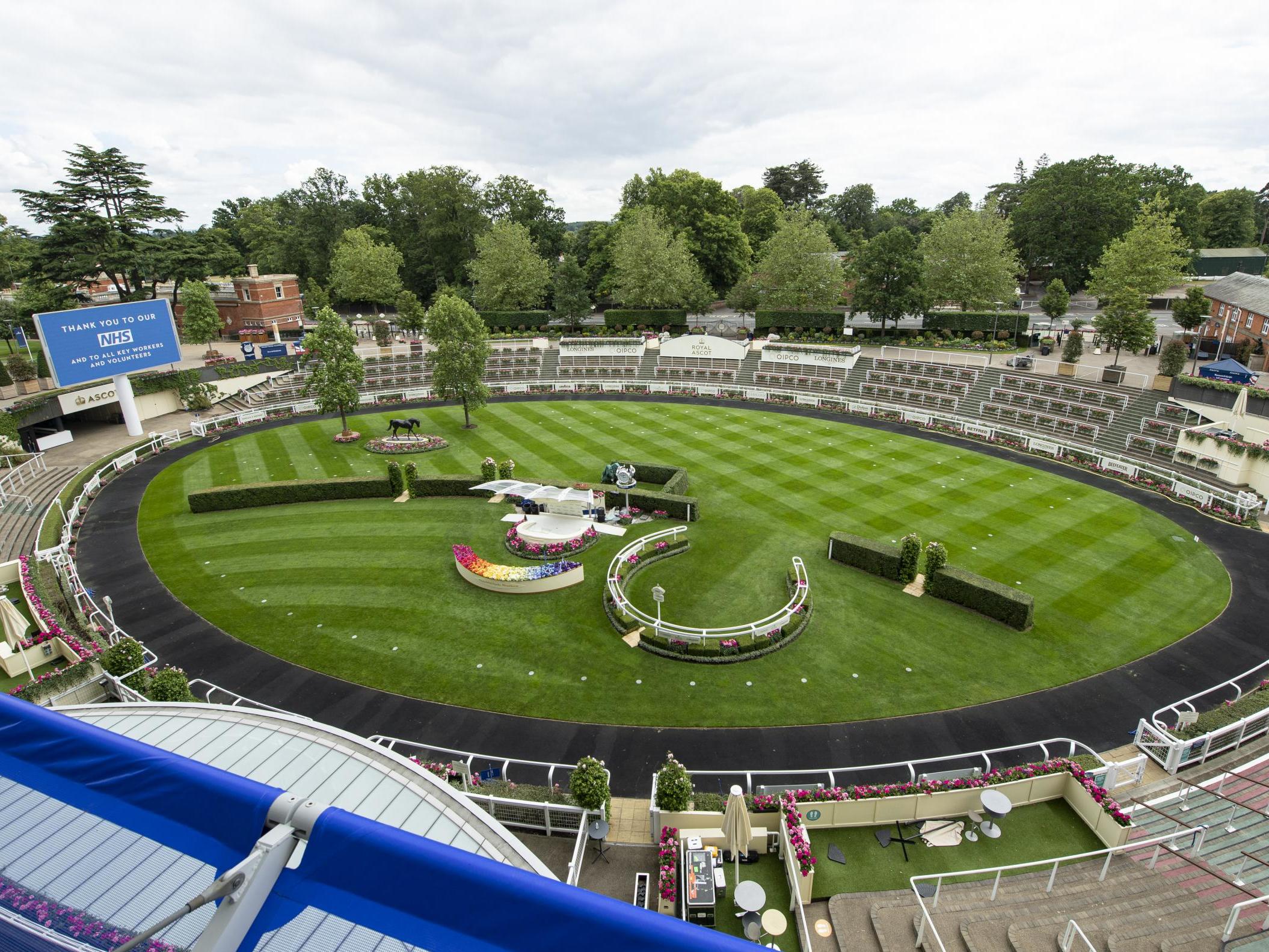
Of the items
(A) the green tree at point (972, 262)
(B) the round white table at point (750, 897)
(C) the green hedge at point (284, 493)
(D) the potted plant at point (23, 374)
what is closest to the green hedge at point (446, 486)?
(C) the green hedge at point (284, 493)

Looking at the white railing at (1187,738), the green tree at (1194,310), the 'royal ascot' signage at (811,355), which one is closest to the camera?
the white railing at (1187,738)

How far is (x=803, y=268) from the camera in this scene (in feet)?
218

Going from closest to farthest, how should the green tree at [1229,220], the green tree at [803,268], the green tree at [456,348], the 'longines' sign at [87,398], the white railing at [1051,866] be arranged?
the white railing at [1051,866], the 'longines' sign at [87,398], the green tree at [456,348], the green tree at [803,268], the green tree at [1229,220]

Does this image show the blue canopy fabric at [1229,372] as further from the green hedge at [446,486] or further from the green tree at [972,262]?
the green hedge at [446,486]

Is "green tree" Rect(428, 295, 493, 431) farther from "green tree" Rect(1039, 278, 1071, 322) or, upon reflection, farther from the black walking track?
"green tree" Rect(1039, 278, 1071, 322)

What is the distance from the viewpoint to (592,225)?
312ft

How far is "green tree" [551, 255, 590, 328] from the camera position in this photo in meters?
73.5

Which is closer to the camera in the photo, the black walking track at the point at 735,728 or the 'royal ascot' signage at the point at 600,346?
the black walking track at the point at 735,728

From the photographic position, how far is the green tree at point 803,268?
216 ft

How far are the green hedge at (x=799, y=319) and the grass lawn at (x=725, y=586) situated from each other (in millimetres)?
29122

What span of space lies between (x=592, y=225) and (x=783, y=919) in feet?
310

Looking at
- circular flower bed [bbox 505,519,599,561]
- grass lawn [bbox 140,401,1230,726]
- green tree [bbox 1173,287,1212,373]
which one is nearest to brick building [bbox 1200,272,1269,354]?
green tree [bbox 1173,287,1212,373]

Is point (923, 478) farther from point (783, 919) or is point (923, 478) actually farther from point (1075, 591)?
point (783, 919)

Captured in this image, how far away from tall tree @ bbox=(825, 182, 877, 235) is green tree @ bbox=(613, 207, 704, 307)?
77.6 meters
